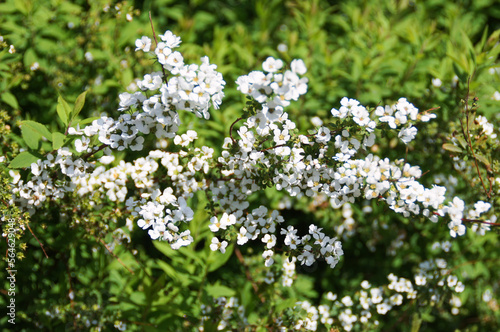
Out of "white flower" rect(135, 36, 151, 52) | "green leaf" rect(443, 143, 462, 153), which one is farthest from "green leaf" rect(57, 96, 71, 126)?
A: "green leaf" rect(443, 143, 462, 153)

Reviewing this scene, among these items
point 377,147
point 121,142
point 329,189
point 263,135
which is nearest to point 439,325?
point 377,147

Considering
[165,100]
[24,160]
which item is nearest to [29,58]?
[24,160]

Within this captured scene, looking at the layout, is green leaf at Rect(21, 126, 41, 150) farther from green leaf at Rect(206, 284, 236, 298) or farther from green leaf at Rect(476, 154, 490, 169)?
green leaf at Rect(476, 154, 490, 169)

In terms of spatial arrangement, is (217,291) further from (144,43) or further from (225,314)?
(144,43)

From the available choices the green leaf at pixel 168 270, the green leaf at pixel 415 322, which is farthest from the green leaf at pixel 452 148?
the green leaf at pixel 168 270

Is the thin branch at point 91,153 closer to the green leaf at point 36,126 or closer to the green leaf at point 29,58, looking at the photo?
the green leaf at point 36,126

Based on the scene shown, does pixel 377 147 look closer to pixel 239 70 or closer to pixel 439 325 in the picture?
pixel 239 70

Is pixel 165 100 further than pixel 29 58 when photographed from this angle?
No
